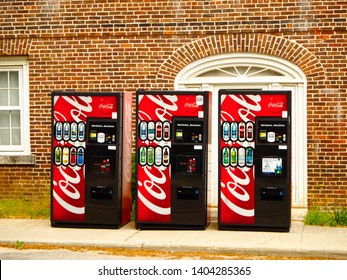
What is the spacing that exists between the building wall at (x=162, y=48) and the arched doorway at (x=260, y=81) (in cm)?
13

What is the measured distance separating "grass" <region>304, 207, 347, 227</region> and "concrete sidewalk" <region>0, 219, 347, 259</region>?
0.32m

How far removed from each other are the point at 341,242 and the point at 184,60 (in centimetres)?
508

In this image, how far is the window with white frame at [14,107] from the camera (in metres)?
14.6

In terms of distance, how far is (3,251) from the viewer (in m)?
10.3

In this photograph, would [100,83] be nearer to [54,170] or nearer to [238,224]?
[54,170]

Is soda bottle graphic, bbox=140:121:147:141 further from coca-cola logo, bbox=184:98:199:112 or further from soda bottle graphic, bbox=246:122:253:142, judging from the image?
soda bottle graphic, bbox=246:122:253:142

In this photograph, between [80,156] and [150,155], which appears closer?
[150,155]

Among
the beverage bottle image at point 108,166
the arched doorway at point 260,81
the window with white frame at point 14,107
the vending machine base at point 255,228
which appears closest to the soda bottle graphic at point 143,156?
the beverage bottle image at point 108,166

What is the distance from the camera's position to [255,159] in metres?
11.4

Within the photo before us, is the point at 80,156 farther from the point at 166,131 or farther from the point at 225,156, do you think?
the point at 225,156

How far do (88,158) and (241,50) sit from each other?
3844mm

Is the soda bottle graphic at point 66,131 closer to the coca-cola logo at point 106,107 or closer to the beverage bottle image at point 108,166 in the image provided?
the coca-cola logo at point 106,107

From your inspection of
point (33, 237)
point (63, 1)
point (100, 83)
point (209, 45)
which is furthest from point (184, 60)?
point (33, 237)

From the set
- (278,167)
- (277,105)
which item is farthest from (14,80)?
(278,167)
